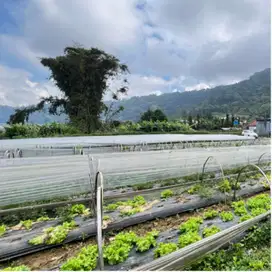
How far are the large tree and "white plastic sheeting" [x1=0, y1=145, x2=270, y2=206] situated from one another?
24.3 ft

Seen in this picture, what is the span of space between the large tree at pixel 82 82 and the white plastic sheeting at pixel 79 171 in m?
7.42

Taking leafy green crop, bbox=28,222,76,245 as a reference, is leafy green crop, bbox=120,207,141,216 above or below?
above

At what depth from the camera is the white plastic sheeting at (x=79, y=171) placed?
3.24 metres

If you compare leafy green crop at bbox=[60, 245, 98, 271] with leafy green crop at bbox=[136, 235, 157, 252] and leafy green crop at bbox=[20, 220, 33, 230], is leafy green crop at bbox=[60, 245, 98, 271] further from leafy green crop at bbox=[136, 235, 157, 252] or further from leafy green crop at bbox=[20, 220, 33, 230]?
leafy green crop at bbox=[20, 220, 33, 230]

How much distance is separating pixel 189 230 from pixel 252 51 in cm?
180

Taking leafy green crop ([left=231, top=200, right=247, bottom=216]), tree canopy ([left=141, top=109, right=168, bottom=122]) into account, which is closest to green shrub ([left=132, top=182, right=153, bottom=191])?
leafy green crop ([left=231, top=200, right=247, bottom=216])

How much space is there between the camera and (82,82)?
11852 millimetres

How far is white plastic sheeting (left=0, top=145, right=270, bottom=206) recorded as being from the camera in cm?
324

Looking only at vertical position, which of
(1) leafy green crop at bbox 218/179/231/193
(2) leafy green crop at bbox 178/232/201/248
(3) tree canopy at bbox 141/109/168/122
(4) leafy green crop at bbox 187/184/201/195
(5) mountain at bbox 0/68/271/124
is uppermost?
(5) mountain at bbox 0/68/271/124

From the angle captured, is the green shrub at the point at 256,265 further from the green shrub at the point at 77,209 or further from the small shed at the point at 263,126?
the small shed at the point at 263,126

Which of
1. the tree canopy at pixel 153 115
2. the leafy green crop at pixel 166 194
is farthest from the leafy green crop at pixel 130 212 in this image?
the tree canopy at pixel 153 115

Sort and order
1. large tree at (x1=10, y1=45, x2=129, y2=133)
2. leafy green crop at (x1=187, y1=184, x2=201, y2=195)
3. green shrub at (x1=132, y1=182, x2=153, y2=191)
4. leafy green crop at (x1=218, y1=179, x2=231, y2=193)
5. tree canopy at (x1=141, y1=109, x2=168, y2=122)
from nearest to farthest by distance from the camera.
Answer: leafy green crop at (x1=218, y1=179, x2=231, y2=193), leafy green crop at (x1=187, y1=184, x2=201, y2=195), green shrub at (x1=132, y1=182, x2=153, y2=191), large tree at (x1=10, y1=45, x2=129, y2=133), tree canopy at (x1=141, y1=109, x2=168, y2=122)

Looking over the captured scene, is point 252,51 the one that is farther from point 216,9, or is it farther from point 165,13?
point 165,13

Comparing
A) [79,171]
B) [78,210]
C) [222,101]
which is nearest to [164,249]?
[78,210]
